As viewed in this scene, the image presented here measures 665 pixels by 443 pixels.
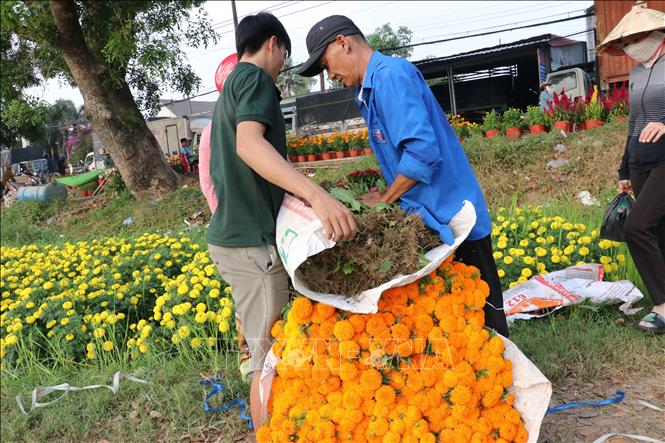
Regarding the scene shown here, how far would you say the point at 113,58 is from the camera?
9719 mm

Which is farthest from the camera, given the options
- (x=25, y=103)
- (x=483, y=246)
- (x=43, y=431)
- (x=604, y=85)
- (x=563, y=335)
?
(x=604, y=85)

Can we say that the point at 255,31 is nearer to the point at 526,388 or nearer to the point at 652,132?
the point at 526,388

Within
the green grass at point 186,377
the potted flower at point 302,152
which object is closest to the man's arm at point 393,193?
the green grass at point 186,377

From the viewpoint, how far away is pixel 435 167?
1.94 metres

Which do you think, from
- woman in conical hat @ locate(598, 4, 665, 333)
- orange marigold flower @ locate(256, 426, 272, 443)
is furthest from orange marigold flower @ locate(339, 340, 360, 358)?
woman in conical hat @ locate(598, 4, 665, 333)

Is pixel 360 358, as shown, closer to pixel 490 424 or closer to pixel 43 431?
pixel 490 424

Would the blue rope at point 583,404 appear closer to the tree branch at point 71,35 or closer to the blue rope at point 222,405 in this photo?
the blue rope at point 222,405

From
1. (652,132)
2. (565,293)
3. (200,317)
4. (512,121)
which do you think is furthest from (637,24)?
(512,121)

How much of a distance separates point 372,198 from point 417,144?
1.01ft

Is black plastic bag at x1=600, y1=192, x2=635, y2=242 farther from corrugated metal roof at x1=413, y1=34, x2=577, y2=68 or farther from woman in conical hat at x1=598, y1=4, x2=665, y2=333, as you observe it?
corrugated metal roof at x1=413, y1=34, x2=577, y2=68

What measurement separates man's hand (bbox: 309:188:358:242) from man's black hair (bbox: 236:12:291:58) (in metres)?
0.73

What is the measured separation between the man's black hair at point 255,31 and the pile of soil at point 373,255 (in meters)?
0.80

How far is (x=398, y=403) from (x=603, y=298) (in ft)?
7.17

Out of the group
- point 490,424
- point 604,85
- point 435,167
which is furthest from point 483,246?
point 604,85
